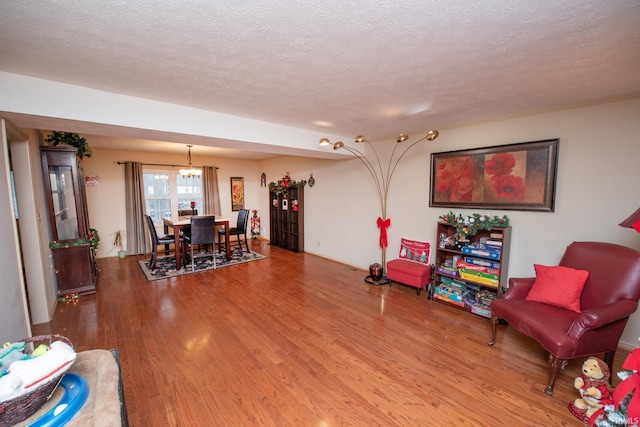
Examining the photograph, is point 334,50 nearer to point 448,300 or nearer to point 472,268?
point 472,268

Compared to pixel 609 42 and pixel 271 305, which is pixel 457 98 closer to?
pixel 609 42

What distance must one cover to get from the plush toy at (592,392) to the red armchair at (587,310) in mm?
104

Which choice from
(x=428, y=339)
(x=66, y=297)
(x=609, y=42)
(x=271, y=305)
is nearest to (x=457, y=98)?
(x=609, y=42)

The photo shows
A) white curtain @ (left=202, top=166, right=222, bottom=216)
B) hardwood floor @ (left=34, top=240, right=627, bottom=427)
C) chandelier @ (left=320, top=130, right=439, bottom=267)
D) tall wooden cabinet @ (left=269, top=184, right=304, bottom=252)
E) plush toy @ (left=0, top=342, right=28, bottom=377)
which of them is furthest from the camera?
white curtain @ (left=202, top=166, right=222, bottom=216)

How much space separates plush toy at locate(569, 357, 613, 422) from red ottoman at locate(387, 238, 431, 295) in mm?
1772

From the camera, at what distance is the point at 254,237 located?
7.43 meters

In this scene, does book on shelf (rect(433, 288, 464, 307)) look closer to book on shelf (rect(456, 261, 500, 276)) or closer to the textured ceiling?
book on shelf (rect(456, 261, 500, 276))

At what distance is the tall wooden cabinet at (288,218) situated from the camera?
5.92 m

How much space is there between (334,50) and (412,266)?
2923mm

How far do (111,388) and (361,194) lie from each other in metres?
4.08

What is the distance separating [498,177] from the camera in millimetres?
2975

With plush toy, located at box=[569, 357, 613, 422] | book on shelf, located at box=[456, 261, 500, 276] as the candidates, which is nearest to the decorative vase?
book on shelf, located at box=[456, 261, 500, 276]

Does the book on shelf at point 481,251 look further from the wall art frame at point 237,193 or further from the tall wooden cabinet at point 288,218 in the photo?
the wall art frame at point 237,193

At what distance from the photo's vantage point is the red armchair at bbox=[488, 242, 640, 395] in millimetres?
1795
